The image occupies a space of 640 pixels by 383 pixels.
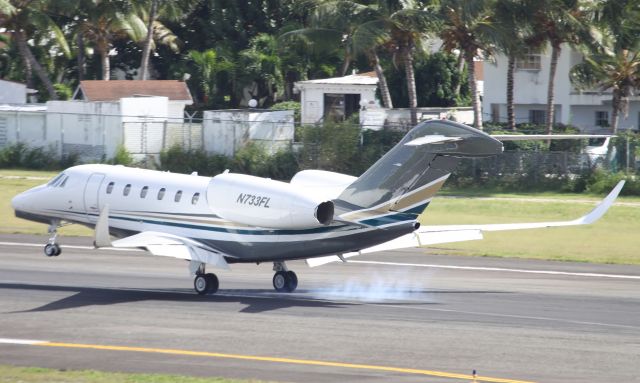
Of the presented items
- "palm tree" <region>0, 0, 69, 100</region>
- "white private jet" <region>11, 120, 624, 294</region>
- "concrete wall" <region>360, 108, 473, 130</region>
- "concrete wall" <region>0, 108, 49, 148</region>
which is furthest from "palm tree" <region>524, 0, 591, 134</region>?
"palm tree" <region>0, 0, 69, 100</region>

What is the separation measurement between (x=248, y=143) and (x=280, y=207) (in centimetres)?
3023

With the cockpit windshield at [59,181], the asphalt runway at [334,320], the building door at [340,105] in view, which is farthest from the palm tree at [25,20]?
the cockpit windshield at [59,181]

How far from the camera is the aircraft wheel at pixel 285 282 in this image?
2581cm

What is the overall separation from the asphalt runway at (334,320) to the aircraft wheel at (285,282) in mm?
390

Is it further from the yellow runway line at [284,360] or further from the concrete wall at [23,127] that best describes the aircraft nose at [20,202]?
the concrete wall at [23,127]

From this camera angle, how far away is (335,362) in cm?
1833

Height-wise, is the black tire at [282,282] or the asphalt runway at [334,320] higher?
the black tire at [282,282]

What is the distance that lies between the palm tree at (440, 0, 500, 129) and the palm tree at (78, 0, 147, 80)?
22.7 metres

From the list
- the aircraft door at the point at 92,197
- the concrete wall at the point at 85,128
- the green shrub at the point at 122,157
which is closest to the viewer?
the aircraft door at the point at 92,197

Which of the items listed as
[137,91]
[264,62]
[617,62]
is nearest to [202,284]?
[617,62]

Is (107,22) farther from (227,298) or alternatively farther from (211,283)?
(227,298)

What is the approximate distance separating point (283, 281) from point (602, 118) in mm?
42970

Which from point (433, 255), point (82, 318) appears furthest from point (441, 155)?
point (433, 255)

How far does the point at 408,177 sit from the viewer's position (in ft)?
75.1
